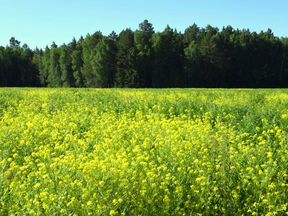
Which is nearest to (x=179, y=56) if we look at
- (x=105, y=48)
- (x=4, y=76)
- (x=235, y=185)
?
(x=105, y=48)

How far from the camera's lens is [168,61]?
67.3 metres

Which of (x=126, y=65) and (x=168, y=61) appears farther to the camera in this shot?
(x=168, y=61)

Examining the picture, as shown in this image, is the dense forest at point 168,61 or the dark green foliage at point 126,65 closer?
the dark green foliage at point 126,65

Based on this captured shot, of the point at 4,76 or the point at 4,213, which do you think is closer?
the point at 4,213

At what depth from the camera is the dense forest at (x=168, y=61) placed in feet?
219

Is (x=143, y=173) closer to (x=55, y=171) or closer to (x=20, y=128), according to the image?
(x=55, y=171)

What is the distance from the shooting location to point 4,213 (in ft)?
15.1

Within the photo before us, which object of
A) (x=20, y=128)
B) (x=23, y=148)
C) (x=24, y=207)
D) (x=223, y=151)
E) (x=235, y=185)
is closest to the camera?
(x=24, y=207)

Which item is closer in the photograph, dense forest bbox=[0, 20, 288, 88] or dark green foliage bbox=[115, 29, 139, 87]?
dark green foliage bbox=[115, 29, 139, 87]

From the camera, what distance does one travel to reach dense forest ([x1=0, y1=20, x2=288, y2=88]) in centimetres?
6662

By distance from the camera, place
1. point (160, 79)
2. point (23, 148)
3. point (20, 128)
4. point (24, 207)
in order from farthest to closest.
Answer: point (160, 79)
point (20, 128)
point (23, 148)
point (24, 207)

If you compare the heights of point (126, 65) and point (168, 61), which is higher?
point (168, 61)

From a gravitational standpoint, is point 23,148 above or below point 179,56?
below

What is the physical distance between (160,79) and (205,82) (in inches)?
323
